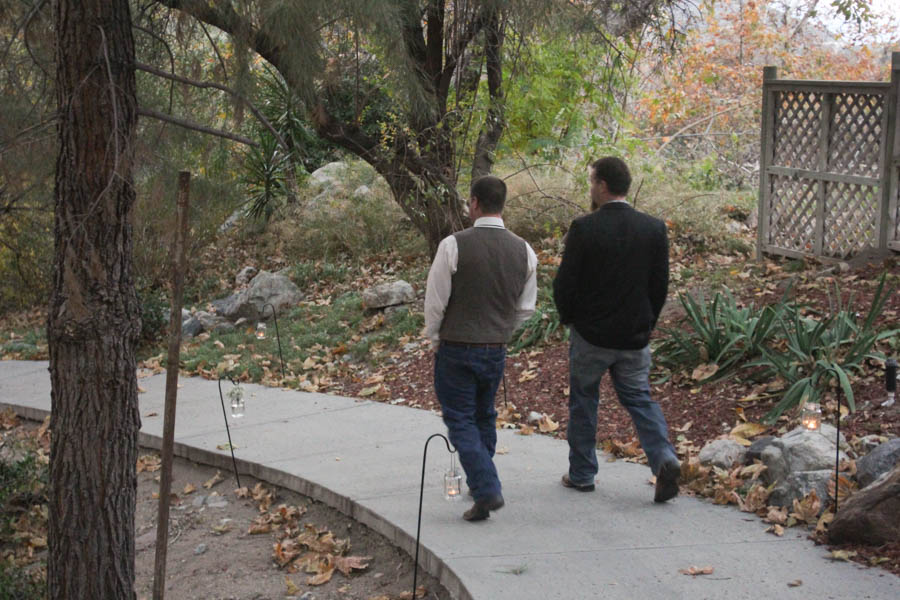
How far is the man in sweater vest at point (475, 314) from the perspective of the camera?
192 inches

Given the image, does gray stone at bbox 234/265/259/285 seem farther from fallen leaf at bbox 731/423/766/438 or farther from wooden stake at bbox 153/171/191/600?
wooden stake at bbox 153/171/191/600

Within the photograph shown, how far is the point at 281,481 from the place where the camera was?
259 inches

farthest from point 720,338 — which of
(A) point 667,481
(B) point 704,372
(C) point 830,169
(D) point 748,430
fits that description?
(C) point 830,169

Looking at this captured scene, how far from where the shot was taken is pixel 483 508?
16.8 feet

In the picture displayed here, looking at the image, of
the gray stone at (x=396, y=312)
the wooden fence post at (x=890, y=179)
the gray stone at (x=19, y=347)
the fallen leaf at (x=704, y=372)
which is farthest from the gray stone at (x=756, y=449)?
the gray stone at (x=19, y=347)

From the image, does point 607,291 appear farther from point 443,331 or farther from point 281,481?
point 281,481

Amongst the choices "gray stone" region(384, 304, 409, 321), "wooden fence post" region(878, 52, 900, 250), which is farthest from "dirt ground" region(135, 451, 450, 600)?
"wooden fence post" region(878, 52, 900, 250)

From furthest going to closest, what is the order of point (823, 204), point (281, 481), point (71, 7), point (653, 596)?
point (823, 204) → point (281, 481) → point (71, 7) → point (653, 596)

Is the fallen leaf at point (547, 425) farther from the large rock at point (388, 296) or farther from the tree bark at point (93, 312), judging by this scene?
the large rock at point (388, 296)

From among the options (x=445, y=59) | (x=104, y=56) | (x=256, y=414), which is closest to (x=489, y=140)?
(x=445, y=59)

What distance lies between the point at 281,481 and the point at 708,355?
3.44 meters

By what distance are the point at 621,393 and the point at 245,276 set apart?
11.1 m

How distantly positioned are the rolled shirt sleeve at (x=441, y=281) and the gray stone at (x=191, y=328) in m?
8.34

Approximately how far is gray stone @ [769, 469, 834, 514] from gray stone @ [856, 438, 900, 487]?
0.16m
